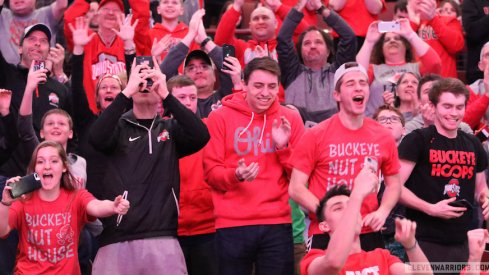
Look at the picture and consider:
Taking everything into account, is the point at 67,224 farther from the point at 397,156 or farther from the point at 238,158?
the point at 397,156

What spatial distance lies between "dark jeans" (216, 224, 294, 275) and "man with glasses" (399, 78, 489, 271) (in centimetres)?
99

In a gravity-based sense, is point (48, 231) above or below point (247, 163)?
below

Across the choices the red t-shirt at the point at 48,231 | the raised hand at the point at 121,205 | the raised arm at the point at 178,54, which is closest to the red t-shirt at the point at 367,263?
the raised hand at the point at 121,205

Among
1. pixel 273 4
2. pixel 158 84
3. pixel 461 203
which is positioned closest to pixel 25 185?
pixel 158 84

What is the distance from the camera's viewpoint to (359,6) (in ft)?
39.0

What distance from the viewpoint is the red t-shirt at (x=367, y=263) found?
6.47 meters

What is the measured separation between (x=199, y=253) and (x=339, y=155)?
1718 millimetres

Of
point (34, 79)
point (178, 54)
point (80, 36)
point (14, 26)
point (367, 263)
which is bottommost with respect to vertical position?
point (367, 263)

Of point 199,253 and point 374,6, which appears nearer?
point 199,253

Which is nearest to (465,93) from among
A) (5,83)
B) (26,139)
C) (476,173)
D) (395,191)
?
(476,173)

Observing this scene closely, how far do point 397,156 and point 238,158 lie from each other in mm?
1271

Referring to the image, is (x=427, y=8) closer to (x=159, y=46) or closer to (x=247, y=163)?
(x=159, y=46)

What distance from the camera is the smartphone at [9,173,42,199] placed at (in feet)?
24.0

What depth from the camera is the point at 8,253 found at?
27.8 ft
